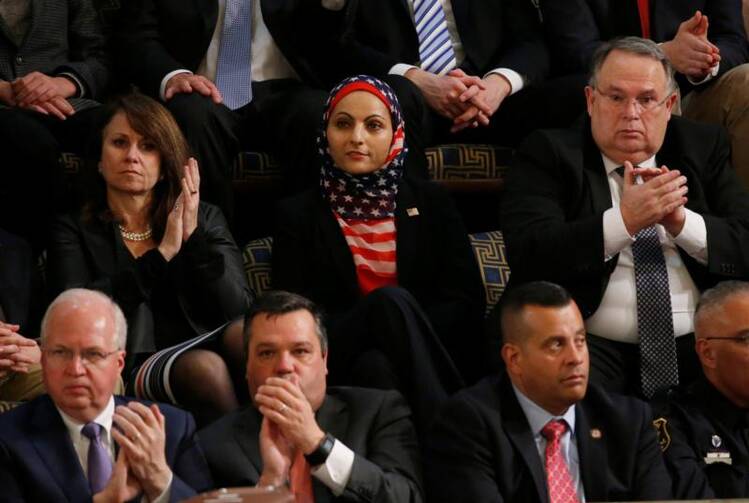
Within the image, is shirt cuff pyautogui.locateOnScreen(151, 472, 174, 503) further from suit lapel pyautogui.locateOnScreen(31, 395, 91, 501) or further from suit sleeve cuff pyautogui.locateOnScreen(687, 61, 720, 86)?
suit sleeve cuff pyautogui.locateOnScreen(687, 61, 720, 86)

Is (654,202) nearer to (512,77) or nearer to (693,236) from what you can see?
(693,236)

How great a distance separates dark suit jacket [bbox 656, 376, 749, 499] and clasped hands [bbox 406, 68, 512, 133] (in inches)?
42.5

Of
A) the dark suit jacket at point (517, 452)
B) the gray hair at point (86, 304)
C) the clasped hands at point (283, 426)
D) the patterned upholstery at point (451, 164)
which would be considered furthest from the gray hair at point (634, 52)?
the gray hair at point (86, 304)

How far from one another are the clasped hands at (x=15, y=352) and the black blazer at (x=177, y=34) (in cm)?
107

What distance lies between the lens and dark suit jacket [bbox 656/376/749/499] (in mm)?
3393

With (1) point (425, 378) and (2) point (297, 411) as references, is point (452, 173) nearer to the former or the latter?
(1) point (425, 378)

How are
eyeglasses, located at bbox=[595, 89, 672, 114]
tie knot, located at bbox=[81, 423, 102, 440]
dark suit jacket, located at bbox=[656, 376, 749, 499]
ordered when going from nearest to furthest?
1. tie knot, located at bbox=[81, 423, 102, 440]
2. dark suit jacket, located at bbox=[656, 376, 749, 499]
3. eyeglasses, located at bbox=[595, 89, 672, 114]

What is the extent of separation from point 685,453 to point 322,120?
1.30 meters

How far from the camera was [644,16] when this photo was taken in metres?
4.56

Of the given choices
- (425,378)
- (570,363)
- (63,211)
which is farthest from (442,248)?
(63,211)

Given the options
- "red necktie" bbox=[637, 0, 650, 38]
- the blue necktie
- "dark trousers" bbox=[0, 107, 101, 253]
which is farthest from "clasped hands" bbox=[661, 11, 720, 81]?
"dark trousers" bbox=[0, 107, 101, 253]

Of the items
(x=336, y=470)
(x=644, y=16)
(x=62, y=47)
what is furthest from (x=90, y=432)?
(x=644, y=16)

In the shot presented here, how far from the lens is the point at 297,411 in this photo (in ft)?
10.3

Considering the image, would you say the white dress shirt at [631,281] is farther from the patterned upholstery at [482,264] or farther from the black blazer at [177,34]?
the black blazer at [177,34]
